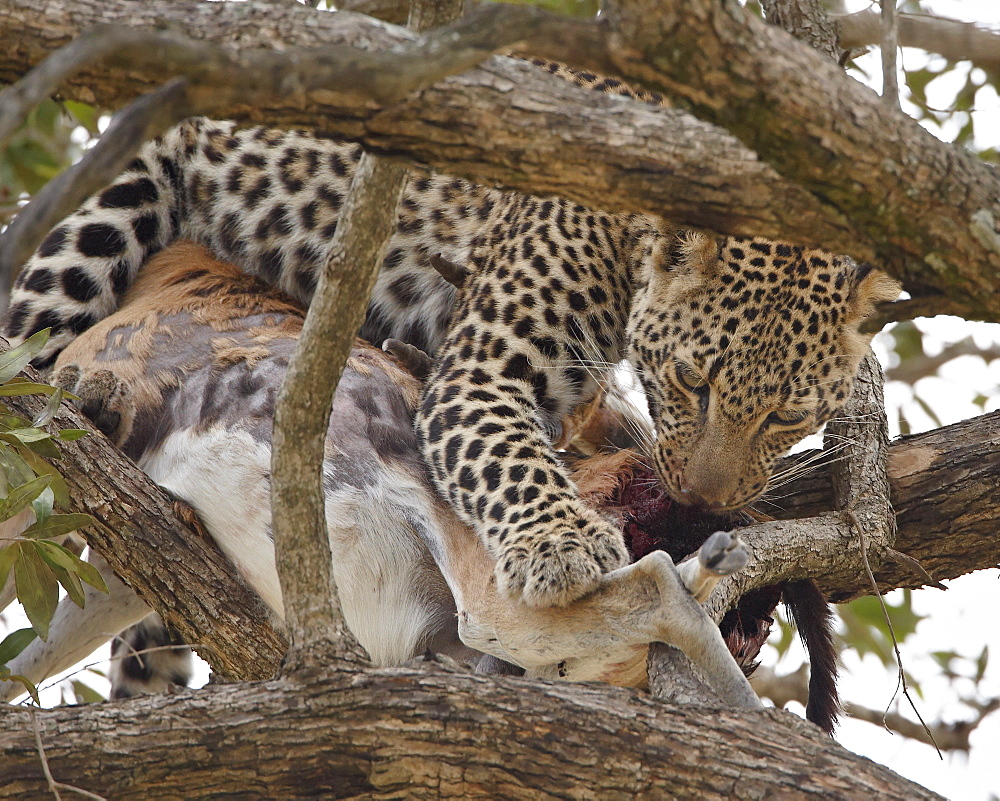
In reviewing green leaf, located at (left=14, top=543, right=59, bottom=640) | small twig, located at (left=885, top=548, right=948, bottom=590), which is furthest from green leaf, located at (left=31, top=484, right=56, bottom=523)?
small twig, located at (left=885, top=548, right=948, bottom=590)

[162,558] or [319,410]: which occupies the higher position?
[319,410]

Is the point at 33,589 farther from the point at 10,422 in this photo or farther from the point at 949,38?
the point at 949,38

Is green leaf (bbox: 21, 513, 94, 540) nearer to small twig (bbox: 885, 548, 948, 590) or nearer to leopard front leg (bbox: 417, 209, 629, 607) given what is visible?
leopard front leg (bbox: 417, 209, 629, 607)

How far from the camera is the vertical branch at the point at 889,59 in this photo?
241cm

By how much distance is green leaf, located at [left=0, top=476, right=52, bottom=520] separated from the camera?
315cm

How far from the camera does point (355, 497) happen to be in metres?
4.19

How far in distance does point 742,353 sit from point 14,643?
2.67 metres

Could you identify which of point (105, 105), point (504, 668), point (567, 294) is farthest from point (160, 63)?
point (567, 294)

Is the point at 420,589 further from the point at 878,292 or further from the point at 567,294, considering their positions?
the point at 878,292

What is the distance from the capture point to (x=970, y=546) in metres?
4.25

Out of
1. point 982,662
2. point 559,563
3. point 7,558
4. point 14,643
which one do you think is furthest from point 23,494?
point 982,662

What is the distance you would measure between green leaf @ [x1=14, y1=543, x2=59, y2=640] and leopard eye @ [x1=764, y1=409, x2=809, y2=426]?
2.59 m

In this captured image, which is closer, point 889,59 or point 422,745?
point 889,59

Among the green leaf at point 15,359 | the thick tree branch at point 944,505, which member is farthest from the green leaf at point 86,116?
the thick tree branch at point 944,505
